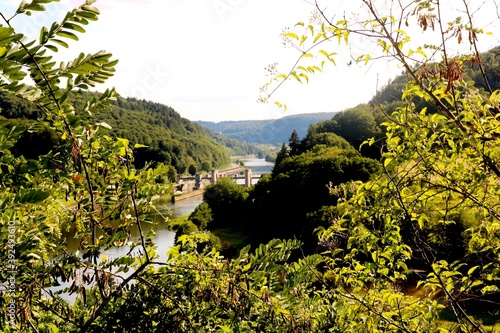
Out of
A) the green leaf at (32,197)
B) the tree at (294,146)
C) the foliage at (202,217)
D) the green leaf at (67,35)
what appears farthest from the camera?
the tree at (294,146)

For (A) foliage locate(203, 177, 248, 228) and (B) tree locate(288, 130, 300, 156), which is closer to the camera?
(A) foliage locate(203, 177, 248, 228)

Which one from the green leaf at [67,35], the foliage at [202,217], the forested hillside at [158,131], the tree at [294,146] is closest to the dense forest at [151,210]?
the green leaf at [67,35]

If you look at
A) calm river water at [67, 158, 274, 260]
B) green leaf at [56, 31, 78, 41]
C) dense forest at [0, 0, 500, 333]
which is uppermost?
green leaf at [56, 31, 78, 41]

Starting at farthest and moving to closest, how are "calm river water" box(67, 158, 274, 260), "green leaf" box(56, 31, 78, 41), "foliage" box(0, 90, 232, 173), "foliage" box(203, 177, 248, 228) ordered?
"foliage" box(0, 90, 232, 173), "foliage" box(203, 177, 248, 228), "calm river water" box(67, 158, 274, 260), "green leaf" box(56, 31, 78, 41)

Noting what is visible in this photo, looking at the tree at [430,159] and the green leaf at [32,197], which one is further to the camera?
the tree at [430,159]

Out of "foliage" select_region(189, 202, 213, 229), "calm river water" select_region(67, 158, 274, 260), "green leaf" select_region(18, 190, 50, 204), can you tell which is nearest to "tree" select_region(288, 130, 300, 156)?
"calm river water" select_region(67, 158, 274, 260)

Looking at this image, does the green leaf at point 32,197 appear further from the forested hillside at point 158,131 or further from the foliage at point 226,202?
the forested hillside at point 158,131

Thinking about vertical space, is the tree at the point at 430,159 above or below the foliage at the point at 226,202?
above

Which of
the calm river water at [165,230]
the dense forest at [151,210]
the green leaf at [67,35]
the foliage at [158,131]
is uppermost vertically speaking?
the foliage at [158,131]

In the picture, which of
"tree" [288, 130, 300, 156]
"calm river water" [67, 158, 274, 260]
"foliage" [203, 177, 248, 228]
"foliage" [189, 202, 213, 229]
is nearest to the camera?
"calm river water" [67, 158, 274, 260]

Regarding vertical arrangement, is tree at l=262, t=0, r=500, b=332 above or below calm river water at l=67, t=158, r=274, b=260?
above

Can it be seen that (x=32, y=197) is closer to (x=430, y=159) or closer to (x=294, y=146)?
(x=430, y=159)

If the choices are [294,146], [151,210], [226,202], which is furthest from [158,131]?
[151,210]

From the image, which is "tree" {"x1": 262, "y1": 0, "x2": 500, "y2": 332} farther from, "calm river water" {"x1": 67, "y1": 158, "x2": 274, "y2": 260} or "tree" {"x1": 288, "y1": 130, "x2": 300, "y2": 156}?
"tree" {"x1": 288, "y1": 130, "x2": 300, "y2": 156}
